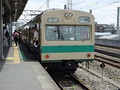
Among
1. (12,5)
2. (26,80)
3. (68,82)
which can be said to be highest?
(12,5)

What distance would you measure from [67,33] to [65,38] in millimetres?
231

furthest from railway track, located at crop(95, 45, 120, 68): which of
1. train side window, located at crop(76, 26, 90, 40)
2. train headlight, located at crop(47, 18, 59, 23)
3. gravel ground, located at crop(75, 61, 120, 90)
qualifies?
train headlight, located at crop(47, 18, 59, 23)

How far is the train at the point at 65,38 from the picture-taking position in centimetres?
1084

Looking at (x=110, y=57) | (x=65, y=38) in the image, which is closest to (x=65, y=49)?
(x=65, y=38)

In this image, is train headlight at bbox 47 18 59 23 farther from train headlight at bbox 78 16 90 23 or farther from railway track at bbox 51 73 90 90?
railway track at bbox 51 73 90 90

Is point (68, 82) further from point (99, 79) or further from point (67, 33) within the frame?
point (67, 33)

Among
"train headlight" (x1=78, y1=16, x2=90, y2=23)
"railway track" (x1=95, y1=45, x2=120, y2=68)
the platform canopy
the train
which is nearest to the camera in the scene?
the train

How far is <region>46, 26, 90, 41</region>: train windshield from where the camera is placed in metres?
11.0

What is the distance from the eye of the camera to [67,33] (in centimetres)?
1115

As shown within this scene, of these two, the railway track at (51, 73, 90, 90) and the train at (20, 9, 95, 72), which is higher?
the train at (20, 9, 95, 72)

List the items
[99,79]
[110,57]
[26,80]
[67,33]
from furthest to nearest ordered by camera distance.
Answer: [110,57] → [99,79] → [67,33] → [26,80]

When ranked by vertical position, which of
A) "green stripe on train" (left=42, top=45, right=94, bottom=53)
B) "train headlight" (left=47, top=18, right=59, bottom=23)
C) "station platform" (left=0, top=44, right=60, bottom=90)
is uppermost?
"train headlight" (left=47, top=18, right=59, bottom=23)

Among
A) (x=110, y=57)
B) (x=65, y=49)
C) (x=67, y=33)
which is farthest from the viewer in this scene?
(x=110, y=57)

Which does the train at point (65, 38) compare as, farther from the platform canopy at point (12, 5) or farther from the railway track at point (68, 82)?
the platform canopy at point (12, 5)
